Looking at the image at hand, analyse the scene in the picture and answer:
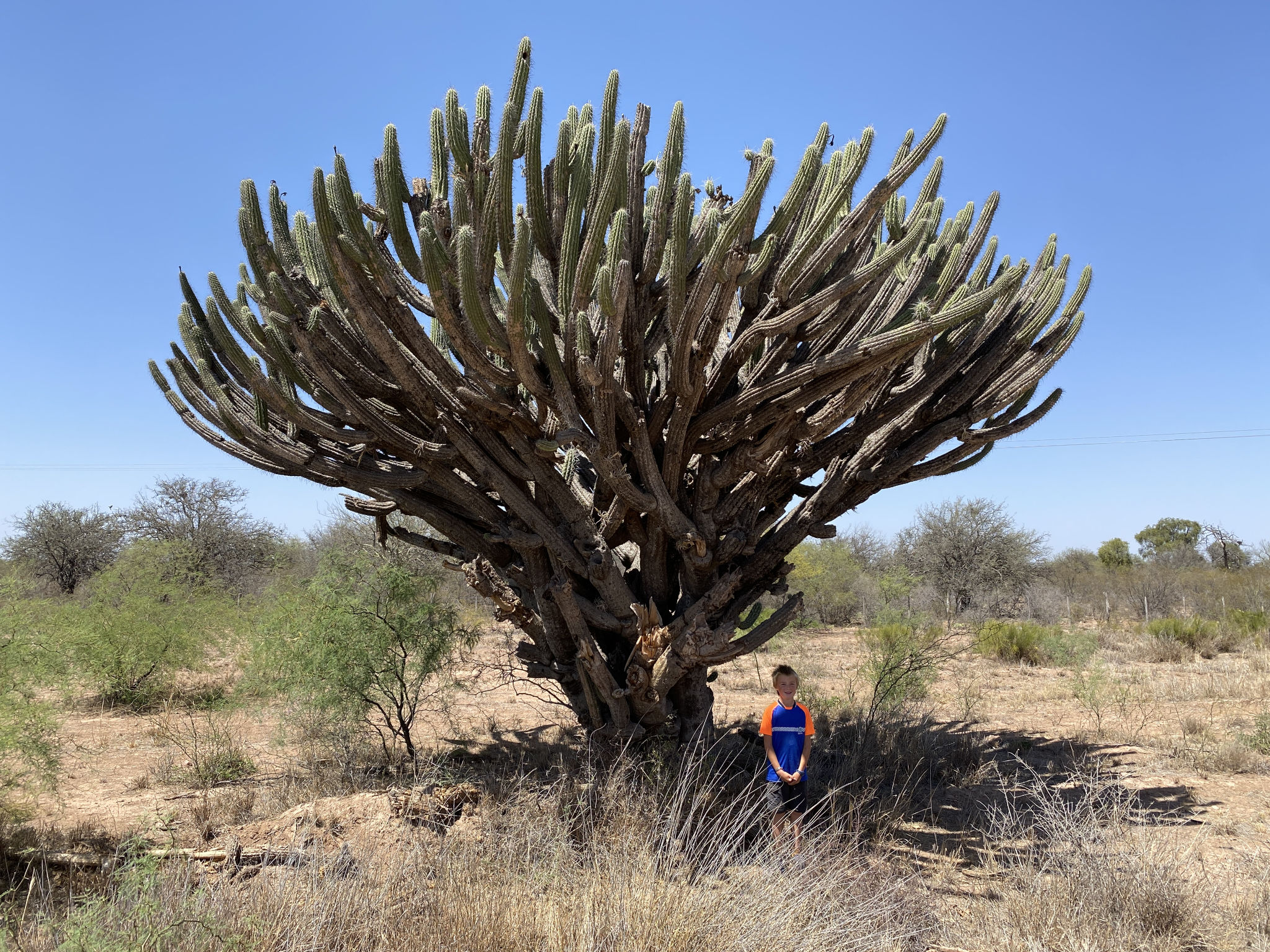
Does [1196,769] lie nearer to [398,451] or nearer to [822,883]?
[822,883]

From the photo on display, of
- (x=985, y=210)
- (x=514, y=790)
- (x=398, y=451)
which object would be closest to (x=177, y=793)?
(x=514, y=790)

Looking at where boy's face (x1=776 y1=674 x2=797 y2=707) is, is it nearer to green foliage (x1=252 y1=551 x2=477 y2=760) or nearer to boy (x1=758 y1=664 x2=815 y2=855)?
boy (x1=758 y1=664 x2=815 y2=855)

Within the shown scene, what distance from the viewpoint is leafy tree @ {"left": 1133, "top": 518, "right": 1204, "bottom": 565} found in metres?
38.6

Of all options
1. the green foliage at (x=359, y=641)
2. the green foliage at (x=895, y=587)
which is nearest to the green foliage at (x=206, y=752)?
the green foliage at (x=359, y=641)

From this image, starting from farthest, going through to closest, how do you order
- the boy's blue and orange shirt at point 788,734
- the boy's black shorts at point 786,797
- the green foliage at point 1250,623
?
1. the green foliage at point 1250,623
2. the boy's blue and orange shirt at point 788,734
3. the boy's black shorts at point 786,797

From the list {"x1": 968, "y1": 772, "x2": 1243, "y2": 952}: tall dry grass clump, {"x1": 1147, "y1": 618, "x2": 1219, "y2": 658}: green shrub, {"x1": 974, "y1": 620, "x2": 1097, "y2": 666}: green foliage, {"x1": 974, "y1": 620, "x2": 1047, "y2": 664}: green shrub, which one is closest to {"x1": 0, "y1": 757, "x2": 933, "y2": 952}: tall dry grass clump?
{"x1": 968, "y1": 772, "x2": 1243, "y2": 952}: tall dry grass clump

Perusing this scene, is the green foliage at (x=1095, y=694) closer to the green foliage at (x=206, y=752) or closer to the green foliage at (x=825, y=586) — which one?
the green foliage at (x=206, y=752)

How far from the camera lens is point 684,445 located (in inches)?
207

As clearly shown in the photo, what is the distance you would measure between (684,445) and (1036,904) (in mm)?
3161

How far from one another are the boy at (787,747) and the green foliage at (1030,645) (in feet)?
33.8

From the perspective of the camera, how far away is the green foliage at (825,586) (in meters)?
22.2

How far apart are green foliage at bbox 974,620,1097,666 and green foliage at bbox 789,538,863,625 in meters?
6.82

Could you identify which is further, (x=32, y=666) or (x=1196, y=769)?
(x=1196, y=769)

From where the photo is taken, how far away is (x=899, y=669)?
9531 mm
